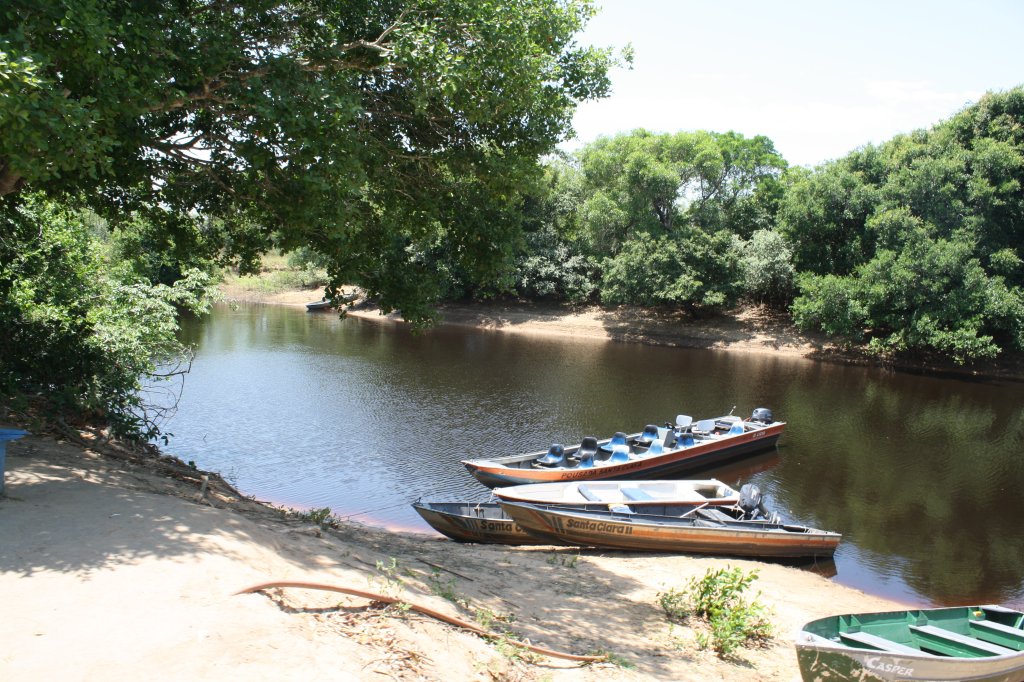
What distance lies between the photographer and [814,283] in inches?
1492

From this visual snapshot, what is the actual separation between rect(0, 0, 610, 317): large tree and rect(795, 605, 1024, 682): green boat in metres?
6.99

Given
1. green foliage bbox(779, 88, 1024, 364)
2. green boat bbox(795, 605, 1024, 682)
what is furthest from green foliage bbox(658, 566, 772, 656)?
green foliage bbox(779, 88, 1024, 364)

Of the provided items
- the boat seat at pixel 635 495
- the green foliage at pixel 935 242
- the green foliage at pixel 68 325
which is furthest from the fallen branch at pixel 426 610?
the green foliage at pixel 935 242

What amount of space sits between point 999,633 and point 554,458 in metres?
9.71

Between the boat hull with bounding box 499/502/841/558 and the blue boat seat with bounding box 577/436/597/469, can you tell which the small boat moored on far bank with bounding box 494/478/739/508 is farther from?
the blue boat seat with bounding box 577/436/597/469

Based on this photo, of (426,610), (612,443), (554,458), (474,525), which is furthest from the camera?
(612,443)

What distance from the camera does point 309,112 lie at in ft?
29.4

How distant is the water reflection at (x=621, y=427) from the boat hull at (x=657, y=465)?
467 mm

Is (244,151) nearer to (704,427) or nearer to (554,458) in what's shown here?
(554,458)

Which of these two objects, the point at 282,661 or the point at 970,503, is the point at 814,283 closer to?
the point at 970,503

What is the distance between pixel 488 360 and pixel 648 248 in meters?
13.9

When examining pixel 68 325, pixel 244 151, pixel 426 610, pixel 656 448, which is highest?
pixel 244 151

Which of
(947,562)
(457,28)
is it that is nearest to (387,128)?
(457,28)

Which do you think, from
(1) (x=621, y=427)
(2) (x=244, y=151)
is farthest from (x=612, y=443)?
(2) (x=244, y=151)
